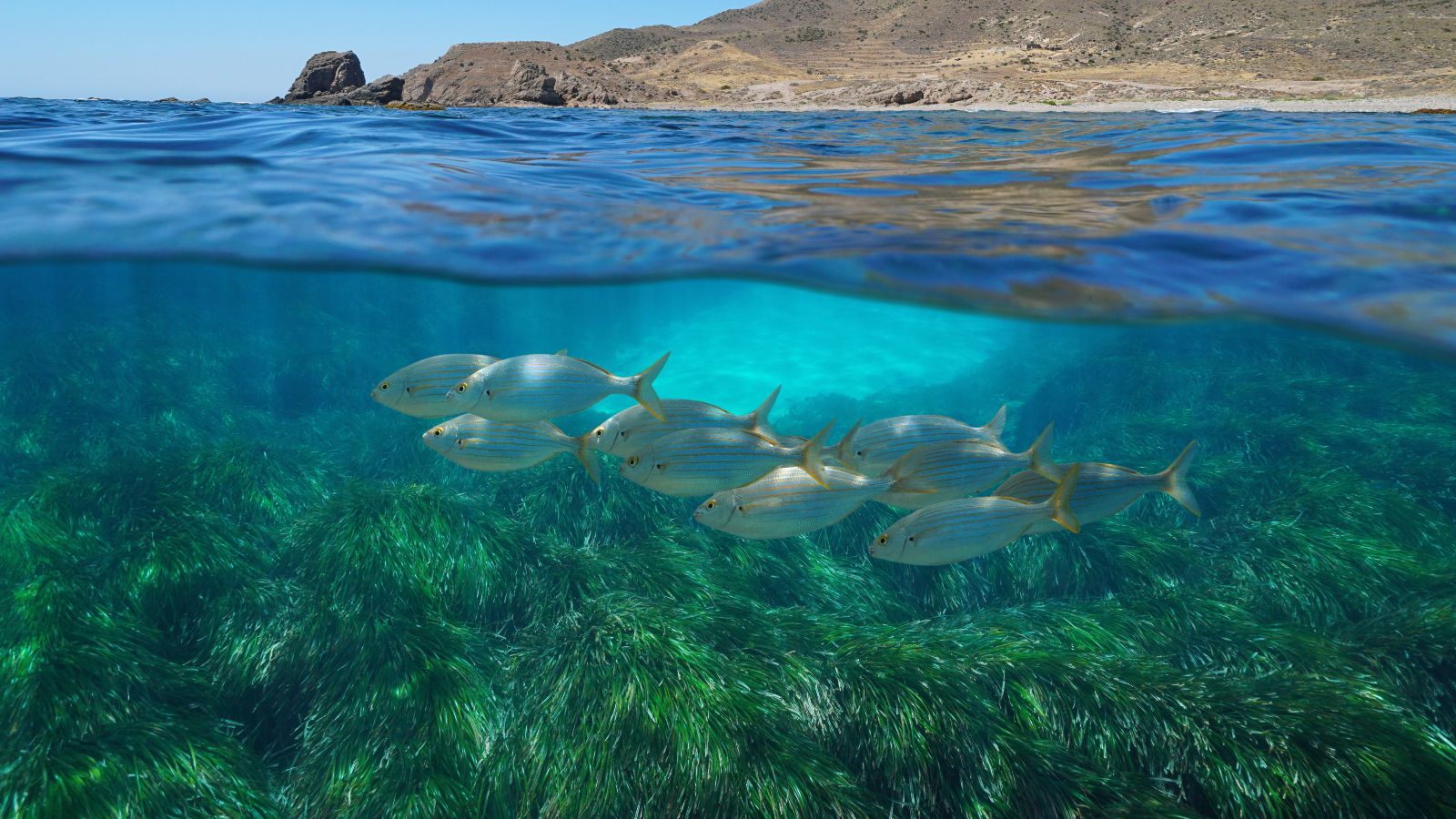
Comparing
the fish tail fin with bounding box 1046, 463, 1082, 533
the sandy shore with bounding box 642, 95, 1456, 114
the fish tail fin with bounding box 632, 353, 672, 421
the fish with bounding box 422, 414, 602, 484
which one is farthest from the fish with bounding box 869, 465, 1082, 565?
the sandy shore with bounding box 642, 95, 1456, 114

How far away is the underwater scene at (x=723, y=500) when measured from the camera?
3896 millimetres

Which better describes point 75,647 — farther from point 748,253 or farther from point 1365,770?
point 1365,770

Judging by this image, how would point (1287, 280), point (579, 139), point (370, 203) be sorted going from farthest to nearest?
1. point (579, 139)
2. point (370, 203)
3. point (1287, 280)

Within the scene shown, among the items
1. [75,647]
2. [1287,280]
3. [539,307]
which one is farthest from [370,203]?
[1287,280]

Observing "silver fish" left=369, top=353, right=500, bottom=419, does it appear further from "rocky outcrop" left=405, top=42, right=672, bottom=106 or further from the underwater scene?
"rocky outcrop" left=405, top=42, right=672, bottom=106

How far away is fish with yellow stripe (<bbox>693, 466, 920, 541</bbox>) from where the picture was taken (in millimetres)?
3445

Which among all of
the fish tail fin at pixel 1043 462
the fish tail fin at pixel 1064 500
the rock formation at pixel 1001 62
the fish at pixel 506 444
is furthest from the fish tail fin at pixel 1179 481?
the rock formation at pixel 1001 62

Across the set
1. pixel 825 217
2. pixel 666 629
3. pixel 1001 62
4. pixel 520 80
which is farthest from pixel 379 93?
pixel 666 629

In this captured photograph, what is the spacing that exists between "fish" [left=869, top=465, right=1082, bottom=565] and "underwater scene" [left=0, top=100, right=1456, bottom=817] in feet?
0.06

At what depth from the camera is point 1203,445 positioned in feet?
32.3

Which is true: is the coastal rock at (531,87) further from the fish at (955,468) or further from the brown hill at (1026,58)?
the fish at (955,468)

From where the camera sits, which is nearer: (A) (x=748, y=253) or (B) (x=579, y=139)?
(A) (x=748, y=253)

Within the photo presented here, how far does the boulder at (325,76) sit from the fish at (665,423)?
5025 centimetres

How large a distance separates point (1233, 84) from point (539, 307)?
132 feet
